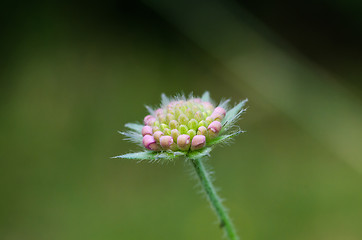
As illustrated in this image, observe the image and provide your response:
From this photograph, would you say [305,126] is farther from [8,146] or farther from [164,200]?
[8,146]

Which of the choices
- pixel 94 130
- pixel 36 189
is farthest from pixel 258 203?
pixel 36 189

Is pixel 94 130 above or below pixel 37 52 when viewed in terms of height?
below

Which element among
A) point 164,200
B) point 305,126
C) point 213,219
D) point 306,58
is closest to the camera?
point 213,219

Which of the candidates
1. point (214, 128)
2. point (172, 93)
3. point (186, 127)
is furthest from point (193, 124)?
point (172, 93)

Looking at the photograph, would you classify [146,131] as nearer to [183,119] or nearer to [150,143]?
[150,143]

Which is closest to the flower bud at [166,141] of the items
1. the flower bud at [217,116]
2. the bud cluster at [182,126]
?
the bud cluster at [182,126]
